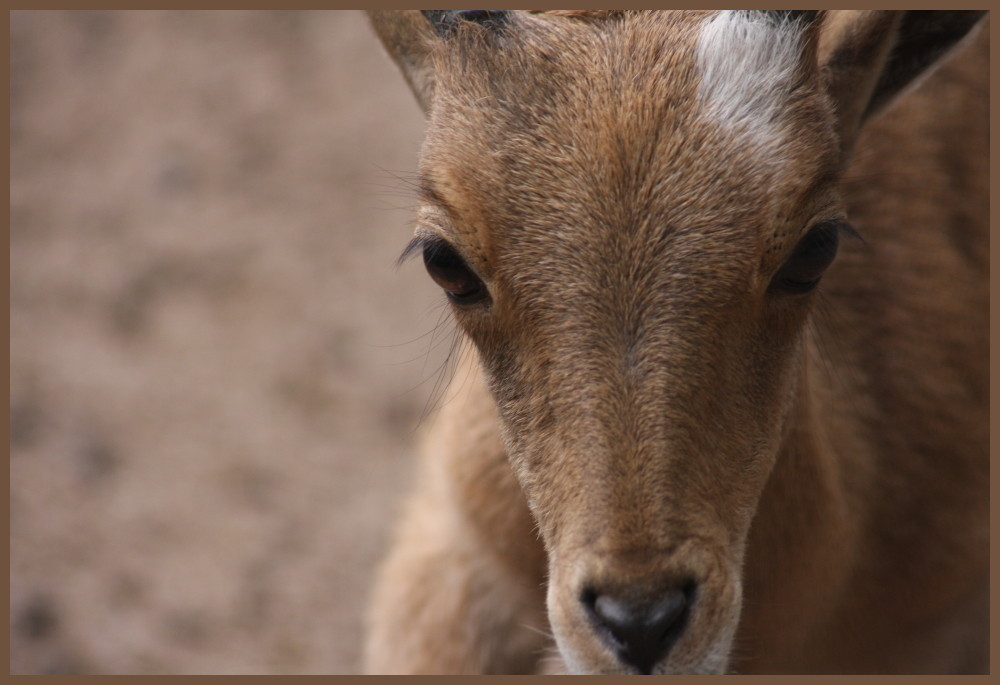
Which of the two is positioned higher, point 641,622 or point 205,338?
point 641,622

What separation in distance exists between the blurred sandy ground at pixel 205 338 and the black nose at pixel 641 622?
394cm

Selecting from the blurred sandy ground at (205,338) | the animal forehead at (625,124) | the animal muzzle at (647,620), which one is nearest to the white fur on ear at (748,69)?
the animal forehead at (625,124)

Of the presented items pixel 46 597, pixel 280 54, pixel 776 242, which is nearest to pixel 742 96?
pixel 776 242

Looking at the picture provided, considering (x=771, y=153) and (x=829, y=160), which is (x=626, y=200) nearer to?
(x=771, y=153)

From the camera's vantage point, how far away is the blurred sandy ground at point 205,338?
276 inches

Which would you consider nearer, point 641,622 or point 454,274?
point 641,622

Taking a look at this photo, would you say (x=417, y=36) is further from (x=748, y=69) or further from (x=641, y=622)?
(x=641, y=622)

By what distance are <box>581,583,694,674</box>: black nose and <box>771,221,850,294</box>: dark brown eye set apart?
→ 0.97 metres

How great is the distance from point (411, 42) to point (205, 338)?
484 centimetres

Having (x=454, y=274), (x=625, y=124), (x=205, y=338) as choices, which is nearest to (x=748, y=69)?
(x=625, y=124)

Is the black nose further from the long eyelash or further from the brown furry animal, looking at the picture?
the long eyelash

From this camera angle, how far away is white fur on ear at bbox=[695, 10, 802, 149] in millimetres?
3314

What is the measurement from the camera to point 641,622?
120 inches

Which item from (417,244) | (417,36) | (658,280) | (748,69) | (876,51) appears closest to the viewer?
(658,280)
